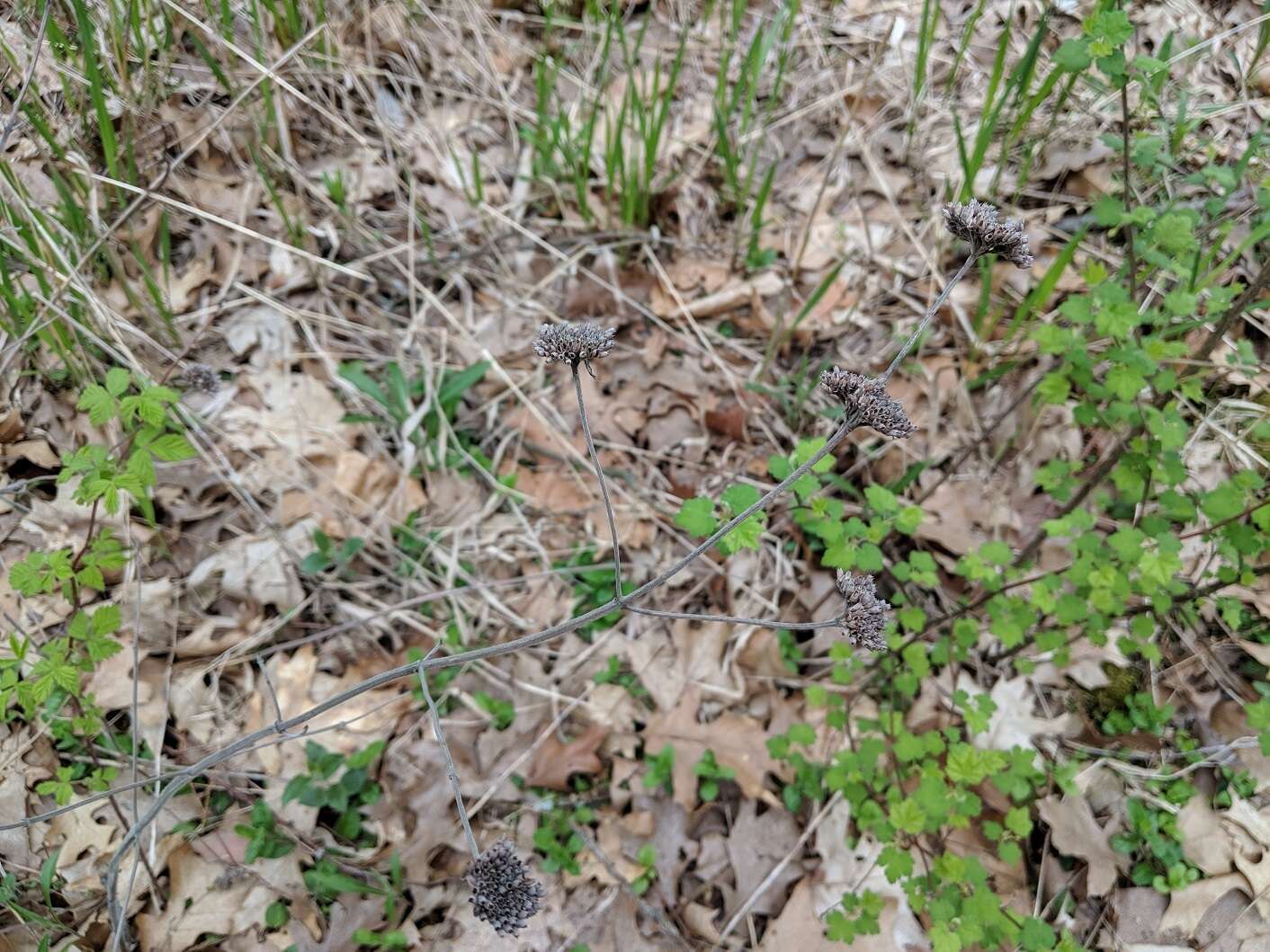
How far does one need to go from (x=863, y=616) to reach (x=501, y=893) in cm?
75

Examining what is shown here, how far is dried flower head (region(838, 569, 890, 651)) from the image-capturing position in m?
1.23

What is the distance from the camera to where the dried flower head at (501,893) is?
48.0 inches

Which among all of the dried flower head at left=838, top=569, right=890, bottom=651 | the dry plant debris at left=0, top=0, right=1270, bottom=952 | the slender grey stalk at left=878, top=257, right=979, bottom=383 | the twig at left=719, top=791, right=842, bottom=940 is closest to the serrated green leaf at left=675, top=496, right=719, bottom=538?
the dry plant debris at left=0, top=0, right=1270, bottom=952

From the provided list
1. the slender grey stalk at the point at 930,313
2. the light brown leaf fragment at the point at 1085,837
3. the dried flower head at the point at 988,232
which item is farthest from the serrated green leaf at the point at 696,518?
the light brown leaf fragment at the point at 1085,837

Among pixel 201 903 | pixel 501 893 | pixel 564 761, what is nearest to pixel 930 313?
pixel 501 893

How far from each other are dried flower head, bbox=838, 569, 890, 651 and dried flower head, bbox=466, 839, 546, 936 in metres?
0.69

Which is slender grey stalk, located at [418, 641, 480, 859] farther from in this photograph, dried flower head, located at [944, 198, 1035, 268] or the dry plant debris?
dried flower head, located at [944, 198, 1035, 268]

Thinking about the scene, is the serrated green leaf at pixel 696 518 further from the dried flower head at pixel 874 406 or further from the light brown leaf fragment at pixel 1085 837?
the light brown leaf fragment at pixel 1085 837

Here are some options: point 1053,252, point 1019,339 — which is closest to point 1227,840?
point 1019,339

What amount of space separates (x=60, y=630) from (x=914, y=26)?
147 inches

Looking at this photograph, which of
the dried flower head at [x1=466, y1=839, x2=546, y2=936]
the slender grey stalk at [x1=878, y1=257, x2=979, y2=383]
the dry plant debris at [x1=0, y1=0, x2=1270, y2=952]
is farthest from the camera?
the dry plant debris at [x1=0, y1=0, x2=1270, y2=952]

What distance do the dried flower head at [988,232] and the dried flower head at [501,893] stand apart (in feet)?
4.25

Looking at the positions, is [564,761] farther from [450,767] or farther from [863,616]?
[863,616]

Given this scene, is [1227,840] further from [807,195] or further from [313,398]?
[313,398]
